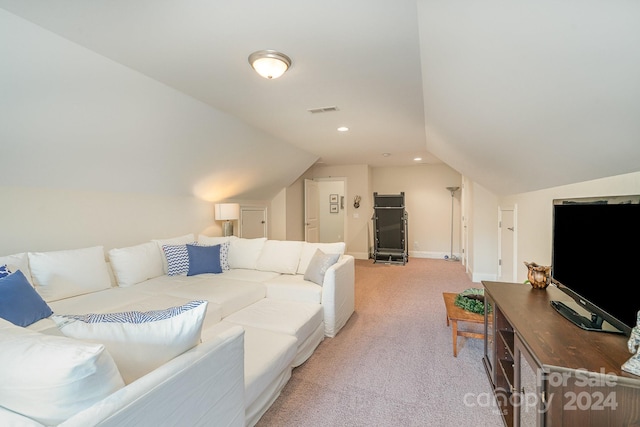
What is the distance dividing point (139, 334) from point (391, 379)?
173cm

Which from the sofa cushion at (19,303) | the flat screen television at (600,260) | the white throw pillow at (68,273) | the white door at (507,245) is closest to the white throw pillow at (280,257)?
the white throw pillow at (68,273)

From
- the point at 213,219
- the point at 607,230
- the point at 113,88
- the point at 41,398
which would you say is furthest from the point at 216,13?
the point at 213,219

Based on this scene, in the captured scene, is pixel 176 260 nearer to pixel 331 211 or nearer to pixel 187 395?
pixel 187 395

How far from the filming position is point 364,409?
174cm

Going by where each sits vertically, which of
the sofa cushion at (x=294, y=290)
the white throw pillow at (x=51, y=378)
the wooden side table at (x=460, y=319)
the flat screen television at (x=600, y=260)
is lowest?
the wooden side table at (x=460, y=319)

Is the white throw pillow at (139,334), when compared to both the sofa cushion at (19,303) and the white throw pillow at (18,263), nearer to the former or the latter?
the sofa cushion at (19,303)

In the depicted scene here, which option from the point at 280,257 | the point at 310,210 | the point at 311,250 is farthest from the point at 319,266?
the point at 310,210

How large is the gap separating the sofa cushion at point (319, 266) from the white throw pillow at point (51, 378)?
2.14m

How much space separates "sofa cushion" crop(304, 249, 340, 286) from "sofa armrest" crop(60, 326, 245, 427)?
5.26 ft

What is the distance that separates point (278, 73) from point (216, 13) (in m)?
0.54

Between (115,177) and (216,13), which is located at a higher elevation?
(216,13)

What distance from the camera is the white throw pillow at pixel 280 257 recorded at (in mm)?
3299

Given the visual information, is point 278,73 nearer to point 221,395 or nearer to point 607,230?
point 221,395

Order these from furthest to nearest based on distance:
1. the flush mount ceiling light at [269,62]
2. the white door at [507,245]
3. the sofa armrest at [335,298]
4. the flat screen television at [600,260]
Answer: the white door at [507,245] → the sofa armrest at [335,298] → the flush mount ceiling light at [269,62] → the flat screen television at [600,260]
